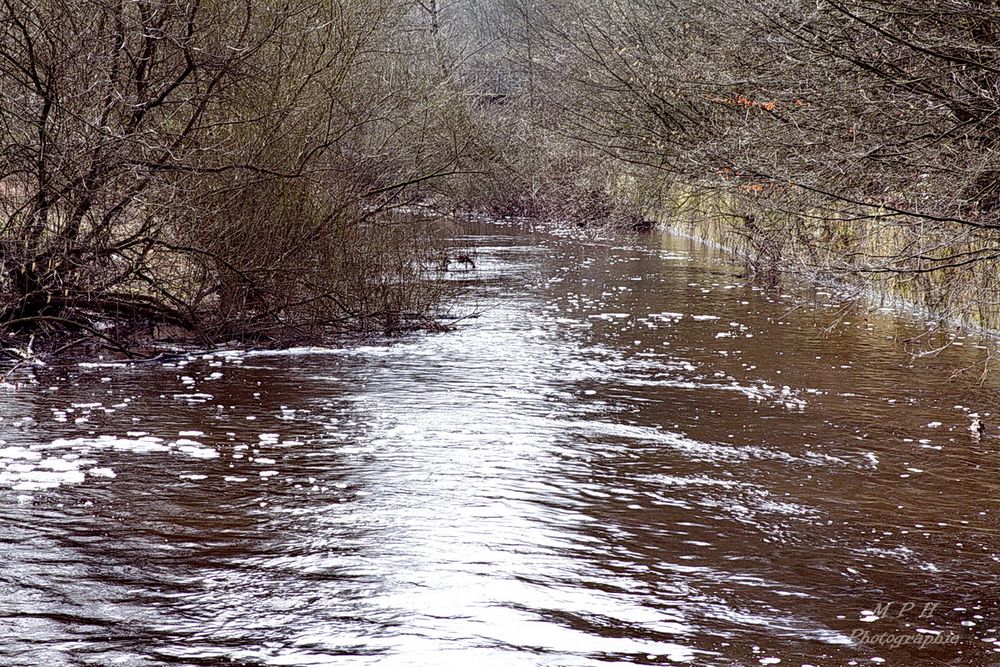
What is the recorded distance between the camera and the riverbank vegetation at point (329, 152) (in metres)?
12.0

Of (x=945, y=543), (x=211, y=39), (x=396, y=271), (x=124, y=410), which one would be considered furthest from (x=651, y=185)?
(x=945, y=543)

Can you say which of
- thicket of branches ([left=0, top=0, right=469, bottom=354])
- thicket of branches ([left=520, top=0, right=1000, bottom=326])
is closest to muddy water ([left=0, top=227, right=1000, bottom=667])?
thicket of branches ([left=0, top=0, right=469, bottom=354])

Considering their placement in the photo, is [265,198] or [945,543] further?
[265,198]

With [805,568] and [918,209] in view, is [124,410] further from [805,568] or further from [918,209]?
[918,209]

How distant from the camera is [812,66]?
13883 millimetres

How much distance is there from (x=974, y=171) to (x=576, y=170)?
23830mm

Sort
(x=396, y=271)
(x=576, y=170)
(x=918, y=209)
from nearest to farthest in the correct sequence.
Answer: (x=918, y=209)
(x=396, y=271)
(x=576, y=170)

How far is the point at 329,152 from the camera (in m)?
16.5

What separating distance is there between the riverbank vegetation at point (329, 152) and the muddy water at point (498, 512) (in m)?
1.18

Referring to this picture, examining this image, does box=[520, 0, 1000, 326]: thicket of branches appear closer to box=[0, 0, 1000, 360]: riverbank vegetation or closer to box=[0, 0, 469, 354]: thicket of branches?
box=[0, 0, 1000, 360]: riverbank vegetation

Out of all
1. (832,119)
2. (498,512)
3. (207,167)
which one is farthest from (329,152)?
(498,512)

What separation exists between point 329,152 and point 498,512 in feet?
30.4

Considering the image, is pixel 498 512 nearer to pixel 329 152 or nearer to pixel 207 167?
pixel 207 167

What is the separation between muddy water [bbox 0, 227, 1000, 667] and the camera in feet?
20.4
